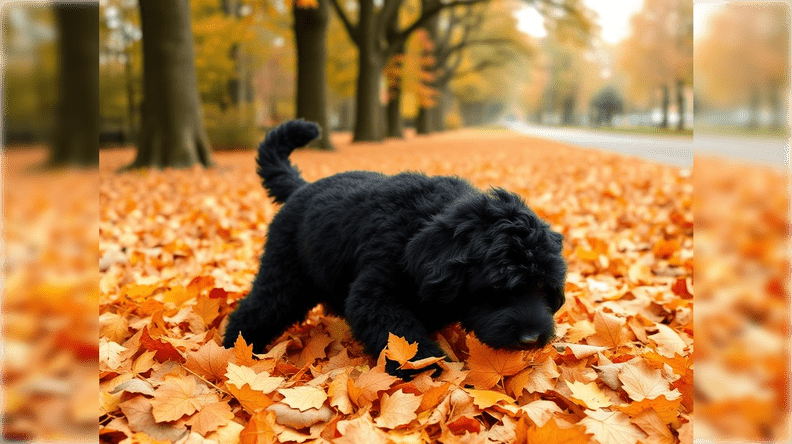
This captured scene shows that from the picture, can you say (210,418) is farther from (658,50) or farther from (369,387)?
(658,50)

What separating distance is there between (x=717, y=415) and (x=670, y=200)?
6209 mm

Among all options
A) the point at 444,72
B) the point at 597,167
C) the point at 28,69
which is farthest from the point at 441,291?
the point at 444,72

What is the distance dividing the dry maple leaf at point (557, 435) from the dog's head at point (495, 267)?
1.20ft

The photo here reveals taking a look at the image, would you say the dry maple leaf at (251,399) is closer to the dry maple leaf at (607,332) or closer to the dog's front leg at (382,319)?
the dog's front leg at (382,319)

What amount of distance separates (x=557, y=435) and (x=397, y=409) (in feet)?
1.92

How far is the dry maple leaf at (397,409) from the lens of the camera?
1993 millimetres

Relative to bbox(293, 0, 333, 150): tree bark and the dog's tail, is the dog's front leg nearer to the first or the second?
the dog's tail

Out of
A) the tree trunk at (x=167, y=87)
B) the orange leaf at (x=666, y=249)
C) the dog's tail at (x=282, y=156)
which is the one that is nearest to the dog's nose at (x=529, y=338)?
the dog's tail at (x=282, y=156)

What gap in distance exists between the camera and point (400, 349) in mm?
2197

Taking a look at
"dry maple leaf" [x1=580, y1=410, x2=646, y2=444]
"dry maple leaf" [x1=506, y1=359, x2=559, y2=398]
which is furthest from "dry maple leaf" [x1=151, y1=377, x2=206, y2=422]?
"dry maple leaf" [x1=580, y1=410, x2=646, y2=444]

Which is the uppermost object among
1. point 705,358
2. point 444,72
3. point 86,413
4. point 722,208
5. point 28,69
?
point 444,72

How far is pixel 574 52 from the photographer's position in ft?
227

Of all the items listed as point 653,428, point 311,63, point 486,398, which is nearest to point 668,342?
point 653,428

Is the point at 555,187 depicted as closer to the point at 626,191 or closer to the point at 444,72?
the point at 626,191
